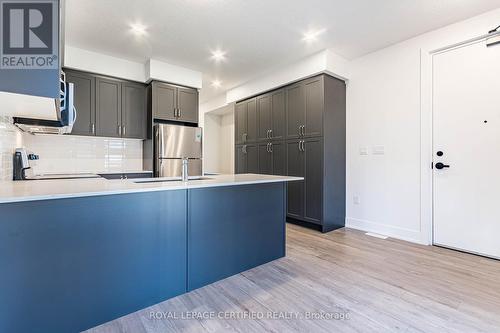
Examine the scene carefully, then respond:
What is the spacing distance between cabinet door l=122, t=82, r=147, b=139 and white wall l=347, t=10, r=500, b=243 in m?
3.35

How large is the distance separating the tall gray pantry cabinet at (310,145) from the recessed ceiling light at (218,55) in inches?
42.0

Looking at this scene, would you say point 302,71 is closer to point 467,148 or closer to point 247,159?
point 247,159

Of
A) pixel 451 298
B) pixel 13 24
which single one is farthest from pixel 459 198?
pixel 13 24

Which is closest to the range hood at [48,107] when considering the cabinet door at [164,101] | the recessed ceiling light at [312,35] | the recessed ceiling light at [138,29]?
the recessed ceiling light at [138,29]

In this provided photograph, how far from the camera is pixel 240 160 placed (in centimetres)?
509

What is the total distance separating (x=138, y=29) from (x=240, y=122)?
8.14ft

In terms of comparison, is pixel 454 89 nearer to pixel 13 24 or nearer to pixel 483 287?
pixel 483 287

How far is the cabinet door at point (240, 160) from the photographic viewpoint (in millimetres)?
4972

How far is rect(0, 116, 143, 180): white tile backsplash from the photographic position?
3436 mm

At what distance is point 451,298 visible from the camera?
6.15ft

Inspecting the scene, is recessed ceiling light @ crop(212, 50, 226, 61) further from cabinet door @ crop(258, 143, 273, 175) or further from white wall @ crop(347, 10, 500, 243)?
white wall @ crop(347, 10, 500, 243)

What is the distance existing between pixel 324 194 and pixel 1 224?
3.30 meters

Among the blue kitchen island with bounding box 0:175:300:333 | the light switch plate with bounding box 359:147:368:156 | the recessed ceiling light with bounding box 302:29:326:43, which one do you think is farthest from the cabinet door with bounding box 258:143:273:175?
the blue kitchen island with bounding box 0:175:300:333

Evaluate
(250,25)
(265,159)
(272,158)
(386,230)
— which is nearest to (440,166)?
(386,230)
